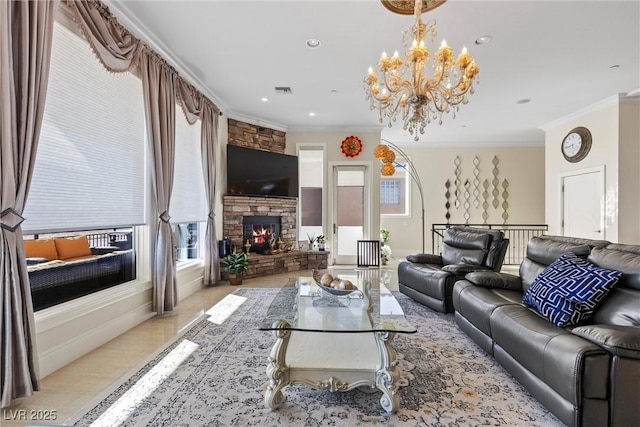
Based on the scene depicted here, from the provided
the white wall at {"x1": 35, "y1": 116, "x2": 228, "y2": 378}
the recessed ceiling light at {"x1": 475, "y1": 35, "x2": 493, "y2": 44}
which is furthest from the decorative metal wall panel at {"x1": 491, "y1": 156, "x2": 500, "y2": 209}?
the white wall at {"x1": 35, "y1": 116, "x2": 228, "y2": 378}

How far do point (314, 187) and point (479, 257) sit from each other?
3851mm

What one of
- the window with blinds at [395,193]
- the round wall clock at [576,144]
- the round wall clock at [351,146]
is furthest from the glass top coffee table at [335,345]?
the window with blinds at [395,193]

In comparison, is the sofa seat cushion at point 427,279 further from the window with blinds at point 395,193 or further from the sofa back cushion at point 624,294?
the window with blinds at point 395,193

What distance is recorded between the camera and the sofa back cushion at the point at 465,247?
12.0 feet

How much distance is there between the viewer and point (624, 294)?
1.88 m

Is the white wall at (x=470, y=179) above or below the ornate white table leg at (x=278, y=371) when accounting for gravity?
above

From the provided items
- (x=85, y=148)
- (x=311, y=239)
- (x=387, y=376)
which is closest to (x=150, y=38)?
(x=85, y=148)

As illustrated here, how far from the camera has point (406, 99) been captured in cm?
292

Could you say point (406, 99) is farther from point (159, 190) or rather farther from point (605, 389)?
point (159, 190)

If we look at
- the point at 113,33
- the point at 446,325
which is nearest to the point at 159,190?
the point at 113,33

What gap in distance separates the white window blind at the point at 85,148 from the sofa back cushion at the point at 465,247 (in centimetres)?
383

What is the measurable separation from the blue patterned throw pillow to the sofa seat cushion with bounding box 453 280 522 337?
9.8 inches

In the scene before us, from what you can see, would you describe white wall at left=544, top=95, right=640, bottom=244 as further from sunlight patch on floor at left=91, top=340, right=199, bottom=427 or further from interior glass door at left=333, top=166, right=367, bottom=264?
sunlight patch on floor at left=91, top=340, right=199, bottom=427

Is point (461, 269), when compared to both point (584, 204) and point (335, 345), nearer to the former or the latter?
point (335, 345)
